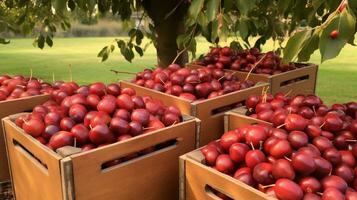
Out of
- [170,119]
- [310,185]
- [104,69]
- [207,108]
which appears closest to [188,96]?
[207,108]

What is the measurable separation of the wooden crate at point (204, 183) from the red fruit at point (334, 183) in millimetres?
198

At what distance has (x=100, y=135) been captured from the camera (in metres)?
1.34

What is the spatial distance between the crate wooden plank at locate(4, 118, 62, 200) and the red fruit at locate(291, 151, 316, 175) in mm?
749

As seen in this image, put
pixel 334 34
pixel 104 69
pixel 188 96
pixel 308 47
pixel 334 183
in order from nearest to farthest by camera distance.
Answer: pixel 334 34
pixel 308 47
pixel 334 183
pixel 188 96
pixel 104 69

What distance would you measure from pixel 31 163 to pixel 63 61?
9.33 meters

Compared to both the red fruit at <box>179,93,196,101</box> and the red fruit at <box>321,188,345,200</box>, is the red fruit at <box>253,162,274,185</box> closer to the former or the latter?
the red fruit at <box>321,188,345,200</box>

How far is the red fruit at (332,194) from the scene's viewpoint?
1.04m

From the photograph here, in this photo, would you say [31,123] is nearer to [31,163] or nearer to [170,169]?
[31,163]

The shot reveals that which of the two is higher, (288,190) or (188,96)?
(188,96)

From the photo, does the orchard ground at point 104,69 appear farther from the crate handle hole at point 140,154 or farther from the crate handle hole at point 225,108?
the crate handle hole at point 140,154

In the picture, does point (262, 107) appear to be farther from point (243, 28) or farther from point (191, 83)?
point (243, 28)

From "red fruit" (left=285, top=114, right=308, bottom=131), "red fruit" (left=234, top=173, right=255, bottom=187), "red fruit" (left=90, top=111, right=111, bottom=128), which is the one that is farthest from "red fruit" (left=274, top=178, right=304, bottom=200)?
"red fruit" (left=90, top=111, right=111, bottom=128)

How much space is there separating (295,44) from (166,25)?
2037 millimetres

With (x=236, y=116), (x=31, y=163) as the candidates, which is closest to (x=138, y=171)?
(x=31, y=163)
